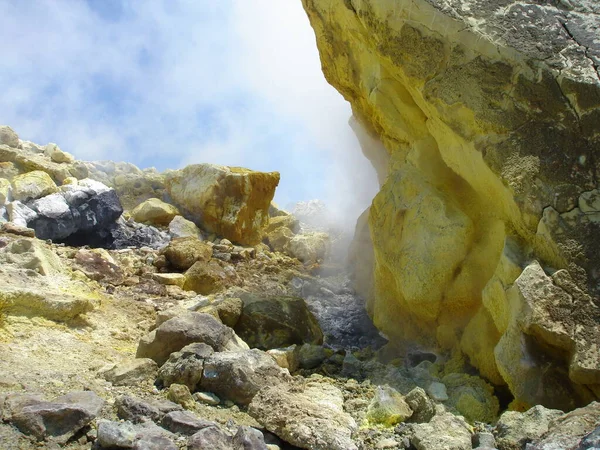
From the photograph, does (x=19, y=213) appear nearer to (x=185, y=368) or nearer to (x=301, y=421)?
(x=185, y=368)

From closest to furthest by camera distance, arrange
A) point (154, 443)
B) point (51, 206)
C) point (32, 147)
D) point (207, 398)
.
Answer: point (154, 443)
point (207, 398)
point (51, 206)
point (32, 147)

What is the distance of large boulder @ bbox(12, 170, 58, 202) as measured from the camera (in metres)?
8.20

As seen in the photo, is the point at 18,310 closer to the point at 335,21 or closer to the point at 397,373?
the point at 397,373

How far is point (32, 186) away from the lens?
8406 mm

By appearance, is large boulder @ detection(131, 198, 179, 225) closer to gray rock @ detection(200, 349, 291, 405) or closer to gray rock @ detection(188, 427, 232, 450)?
gray rock @ detection(200, 349, 291, 405)

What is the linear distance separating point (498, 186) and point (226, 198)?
6487 millimetres

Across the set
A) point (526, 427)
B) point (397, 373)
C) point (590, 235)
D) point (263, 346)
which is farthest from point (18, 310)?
point (590, 235)

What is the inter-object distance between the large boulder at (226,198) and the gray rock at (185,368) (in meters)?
6.43

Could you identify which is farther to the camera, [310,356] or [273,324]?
[273,324]

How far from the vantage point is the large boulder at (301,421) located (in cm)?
290

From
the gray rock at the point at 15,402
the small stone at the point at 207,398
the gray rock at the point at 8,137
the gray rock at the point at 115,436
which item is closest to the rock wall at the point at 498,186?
the small stone at the point at 207,398

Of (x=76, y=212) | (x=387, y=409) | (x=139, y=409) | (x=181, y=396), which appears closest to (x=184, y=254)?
(x=76, y=212)

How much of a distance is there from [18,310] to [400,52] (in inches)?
156

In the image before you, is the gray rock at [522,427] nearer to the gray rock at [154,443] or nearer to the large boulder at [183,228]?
the gray rock at [154,443]
